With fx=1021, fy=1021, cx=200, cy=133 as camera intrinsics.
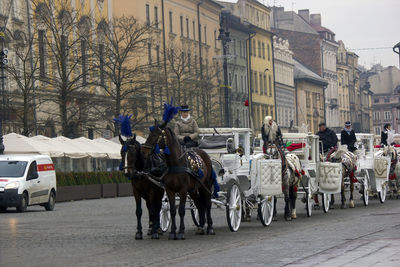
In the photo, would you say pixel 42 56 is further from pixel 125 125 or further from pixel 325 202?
pixel 125 125

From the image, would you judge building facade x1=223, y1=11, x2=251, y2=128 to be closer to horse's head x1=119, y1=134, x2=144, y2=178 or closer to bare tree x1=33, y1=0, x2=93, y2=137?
bare tree x1=33, y1=0, x2=93, y2=137

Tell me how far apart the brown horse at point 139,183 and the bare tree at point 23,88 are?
981 inches

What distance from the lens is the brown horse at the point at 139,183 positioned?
16891 mm

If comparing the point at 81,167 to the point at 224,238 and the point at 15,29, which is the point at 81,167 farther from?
the point at 224,238

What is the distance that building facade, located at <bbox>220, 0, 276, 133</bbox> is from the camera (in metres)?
98.9

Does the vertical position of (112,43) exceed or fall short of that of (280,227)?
it exceeds it

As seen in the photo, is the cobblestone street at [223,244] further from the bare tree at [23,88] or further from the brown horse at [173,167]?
the bare tree at [23,88]

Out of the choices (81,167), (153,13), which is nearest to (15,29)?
(81,167)

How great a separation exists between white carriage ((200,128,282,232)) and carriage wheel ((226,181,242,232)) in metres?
0.02

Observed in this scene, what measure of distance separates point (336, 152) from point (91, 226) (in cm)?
732

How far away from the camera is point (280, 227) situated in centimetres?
1972

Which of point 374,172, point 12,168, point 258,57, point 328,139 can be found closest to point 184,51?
point 12,168

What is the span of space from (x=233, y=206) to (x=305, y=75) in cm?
10059

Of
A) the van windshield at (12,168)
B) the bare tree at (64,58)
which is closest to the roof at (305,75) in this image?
the bare tree at (64,58)
